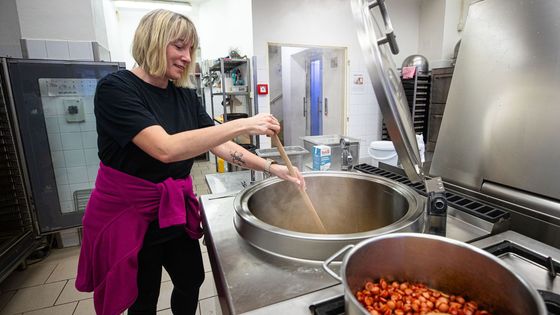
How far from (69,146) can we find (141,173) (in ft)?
7.18

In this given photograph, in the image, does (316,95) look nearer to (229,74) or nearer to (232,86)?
(229,74)

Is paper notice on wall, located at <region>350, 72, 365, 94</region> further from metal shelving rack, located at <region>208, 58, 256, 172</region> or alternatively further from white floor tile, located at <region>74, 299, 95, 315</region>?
white floor tile, located at <region>74, 299, 95, 315</region>

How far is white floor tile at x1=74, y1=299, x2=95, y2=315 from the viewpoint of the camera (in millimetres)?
2012

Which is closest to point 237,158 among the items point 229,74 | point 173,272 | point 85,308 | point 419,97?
point 173,272

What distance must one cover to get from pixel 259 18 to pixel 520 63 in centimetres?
371

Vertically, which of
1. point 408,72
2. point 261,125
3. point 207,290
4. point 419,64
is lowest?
point 207,290

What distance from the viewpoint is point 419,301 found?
613 mm

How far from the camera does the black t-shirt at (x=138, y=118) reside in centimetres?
96

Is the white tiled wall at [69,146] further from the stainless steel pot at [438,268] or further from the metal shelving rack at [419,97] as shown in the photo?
the metal shelving rack at [419,97]

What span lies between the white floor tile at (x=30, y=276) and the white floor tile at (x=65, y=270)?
40mm

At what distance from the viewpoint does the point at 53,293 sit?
223 centimetres

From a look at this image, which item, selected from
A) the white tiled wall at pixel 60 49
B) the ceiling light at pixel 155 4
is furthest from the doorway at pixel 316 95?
the white tiled wall at pixel 60 49

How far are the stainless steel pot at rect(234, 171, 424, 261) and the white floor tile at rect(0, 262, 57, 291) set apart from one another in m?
2.36

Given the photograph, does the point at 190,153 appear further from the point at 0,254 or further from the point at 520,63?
the point at 0,254
